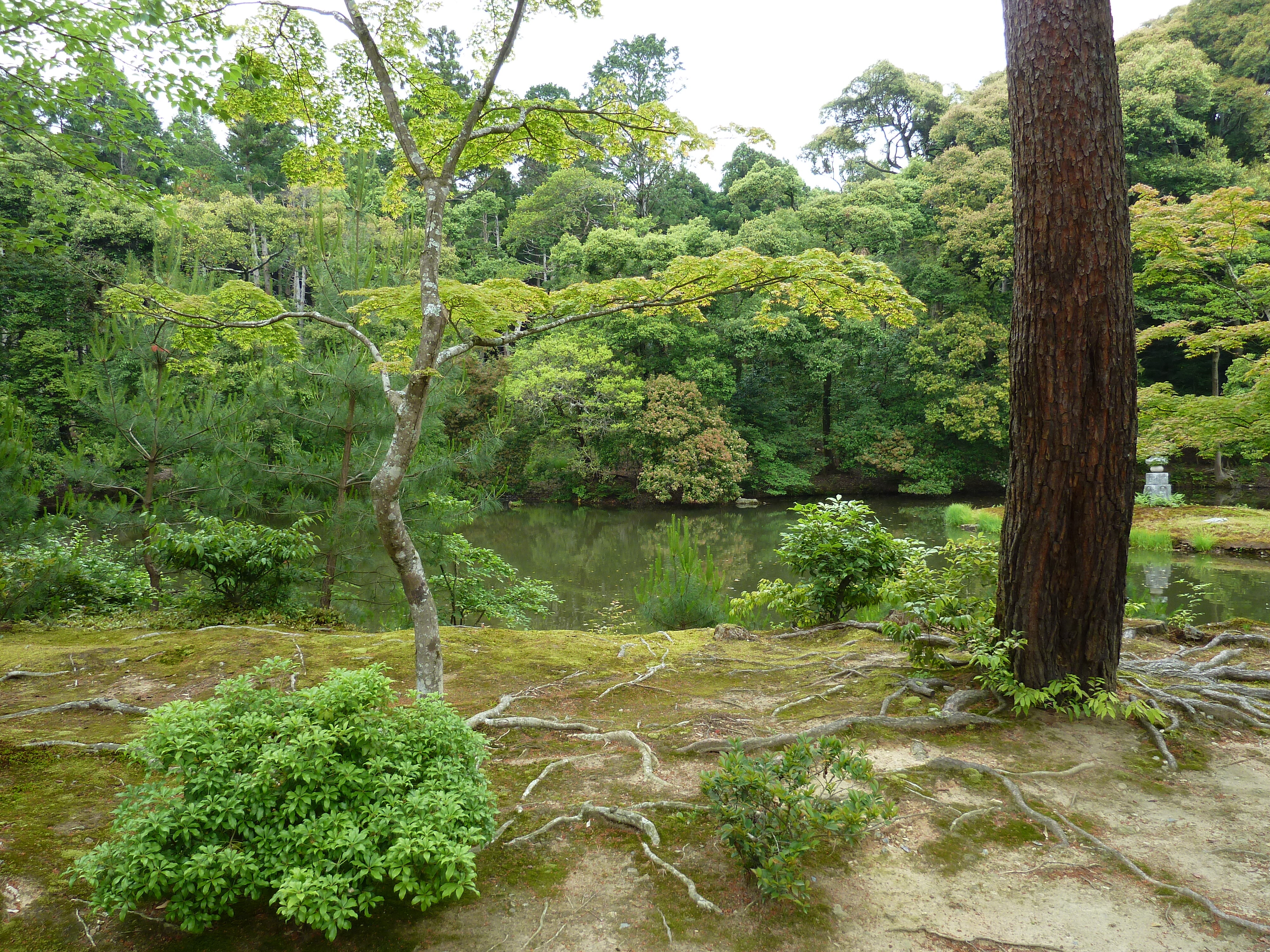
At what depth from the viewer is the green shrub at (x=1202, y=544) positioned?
10.4 m

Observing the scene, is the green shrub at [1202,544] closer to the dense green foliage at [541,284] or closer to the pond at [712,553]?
the pond at [712,553]

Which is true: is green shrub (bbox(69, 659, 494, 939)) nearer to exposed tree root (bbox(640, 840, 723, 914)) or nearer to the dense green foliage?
exposed tree root (bbox(640, 840, 723, 914))

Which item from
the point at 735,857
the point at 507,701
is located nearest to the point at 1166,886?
the point at 735,857

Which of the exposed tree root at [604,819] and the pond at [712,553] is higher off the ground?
the exposed tree root at [604,819]

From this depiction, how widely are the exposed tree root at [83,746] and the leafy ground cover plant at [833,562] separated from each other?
3.85 metres

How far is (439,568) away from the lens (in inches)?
285

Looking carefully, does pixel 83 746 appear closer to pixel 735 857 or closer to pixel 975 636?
pixel 735 857

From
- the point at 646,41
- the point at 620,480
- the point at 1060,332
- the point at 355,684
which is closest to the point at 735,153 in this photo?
the point at 646,41

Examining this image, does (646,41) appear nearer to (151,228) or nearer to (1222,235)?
(151,228)

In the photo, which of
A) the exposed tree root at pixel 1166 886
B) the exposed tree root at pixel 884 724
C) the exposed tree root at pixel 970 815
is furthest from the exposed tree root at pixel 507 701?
the exposed tree root at pixel 1166 886

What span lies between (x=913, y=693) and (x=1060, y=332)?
1766 mm

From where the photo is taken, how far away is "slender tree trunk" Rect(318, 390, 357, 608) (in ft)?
20.2

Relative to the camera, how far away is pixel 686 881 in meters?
1.96

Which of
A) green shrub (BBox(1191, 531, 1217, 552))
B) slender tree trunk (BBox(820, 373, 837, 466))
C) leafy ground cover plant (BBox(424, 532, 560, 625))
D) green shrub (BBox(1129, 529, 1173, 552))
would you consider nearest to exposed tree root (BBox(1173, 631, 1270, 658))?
leafy ground cover plant (BBox(424, 532, 560, 625))
